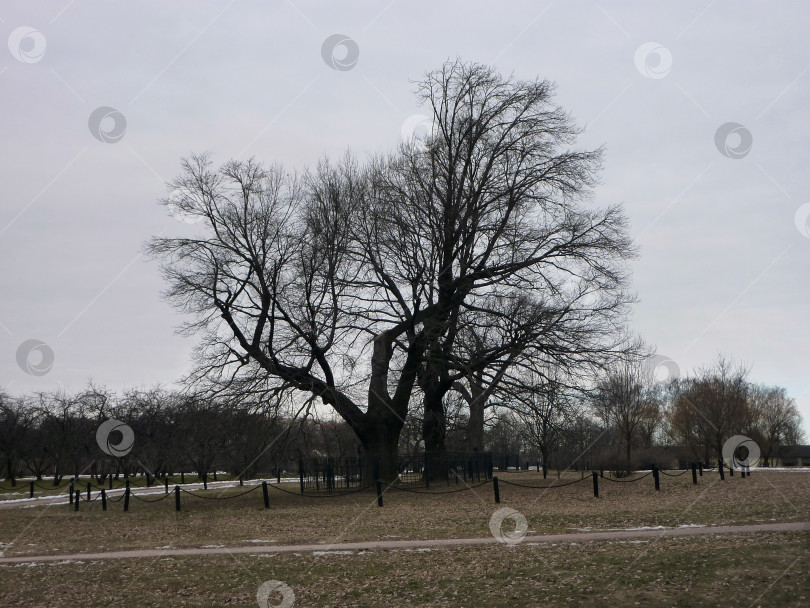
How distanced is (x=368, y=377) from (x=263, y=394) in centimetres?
462

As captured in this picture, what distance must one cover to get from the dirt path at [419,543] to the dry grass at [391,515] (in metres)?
0.90

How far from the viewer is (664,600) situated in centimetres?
959

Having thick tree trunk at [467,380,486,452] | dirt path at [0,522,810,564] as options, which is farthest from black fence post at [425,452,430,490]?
dirt path at [0,522,810,564]

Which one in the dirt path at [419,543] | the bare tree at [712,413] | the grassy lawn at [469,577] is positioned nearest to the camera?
the grassy lawn at [469,577]

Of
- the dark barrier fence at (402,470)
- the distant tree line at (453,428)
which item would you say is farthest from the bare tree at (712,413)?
the dark barrier fence at (402,470)

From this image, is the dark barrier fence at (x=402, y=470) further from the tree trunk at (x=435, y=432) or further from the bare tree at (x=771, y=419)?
the bare tree at (x=771, y=419)

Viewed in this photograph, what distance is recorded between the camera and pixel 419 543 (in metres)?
14.8

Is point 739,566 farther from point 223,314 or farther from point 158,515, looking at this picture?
point 223,314

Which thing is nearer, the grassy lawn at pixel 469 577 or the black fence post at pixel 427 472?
the grassy lawn at pixel 469 577

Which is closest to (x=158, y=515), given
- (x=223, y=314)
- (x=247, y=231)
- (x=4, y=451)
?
(x=223, y=314)

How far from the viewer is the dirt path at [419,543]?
46.4 ft

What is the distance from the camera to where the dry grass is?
16.9 metres

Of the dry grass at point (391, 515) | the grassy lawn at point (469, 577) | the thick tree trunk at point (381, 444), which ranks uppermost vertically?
the thick tree trunk at point (381, 444)

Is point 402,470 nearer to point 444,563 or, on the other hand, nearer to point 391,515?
point 391,515
